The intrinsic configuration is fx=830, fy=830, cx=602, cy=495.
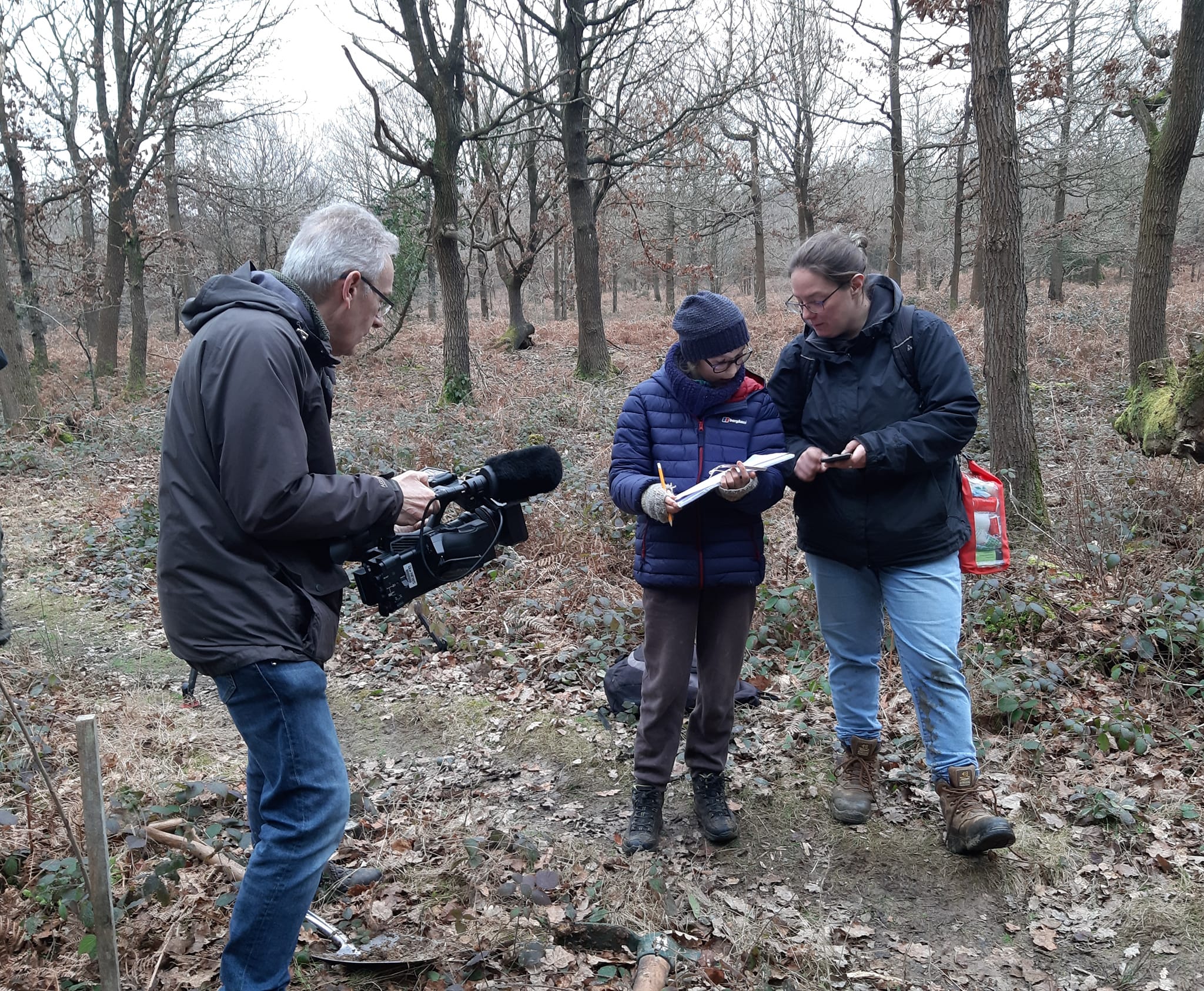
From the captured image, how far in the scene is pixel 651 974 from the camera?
270cm

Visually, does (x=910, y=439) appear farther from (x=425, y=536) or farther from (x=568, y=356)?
(x=568, y=356)

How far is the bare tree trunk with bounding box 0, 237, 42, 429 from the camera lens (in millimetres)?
11836

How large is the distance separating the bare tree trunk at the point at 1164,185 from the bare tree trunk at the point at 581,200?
7864 millimetres

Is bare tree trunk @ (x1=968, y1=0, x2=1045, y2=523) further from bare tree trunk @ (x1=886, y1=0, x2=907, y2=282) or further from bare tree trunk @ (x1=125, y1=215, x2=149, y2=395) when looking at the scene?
bare tree trunk @ (x1=125, y1=215, x2=149, y2=395)

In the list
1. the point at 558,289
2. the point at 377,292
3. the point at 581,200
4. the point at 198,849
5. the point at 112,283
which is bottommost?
the point at 198,849

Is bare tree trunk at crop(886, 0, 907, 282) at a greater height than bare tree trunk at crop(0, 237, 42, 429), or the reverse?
bare tree trunk at crop(886, 0, 907, 282)

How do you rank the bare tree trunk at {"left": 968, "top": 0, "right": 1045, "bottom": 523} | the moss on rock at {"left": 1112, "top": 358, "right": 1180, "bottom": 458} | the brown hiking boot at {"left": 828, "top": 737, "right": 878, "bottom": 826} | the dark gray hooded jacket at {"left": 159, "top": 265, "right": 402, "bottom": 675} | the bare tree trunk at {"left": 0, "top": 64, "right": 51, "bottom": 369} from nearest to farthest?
the dark gray hooded jacket at {"left": 159, "top": 265, "right": 402, "bottom": 675} → the brown hiking boot at {"left": 828, "top": 737, "right": 878, "bottom": 826} → the moss on rock at {"left": 1112, "top": 358, "right": 1180, "bottom": 458} → the bare tree trunk at {"left": 968, "top": 0, "right": 1045, "bottom": 523} → the bare tree trunk at {"left": 0, "top": 64, "right": 51, "bottom": 369}

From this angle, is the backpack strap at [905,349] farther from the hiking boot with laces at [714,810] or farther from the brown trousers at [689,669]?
the hiking boot with laces at [714,810]

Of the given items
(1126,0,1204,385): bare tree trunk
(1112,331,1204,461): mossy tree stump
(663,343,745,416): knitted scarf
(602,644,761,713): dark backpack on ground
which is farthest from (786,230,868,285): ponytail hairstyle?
(1126,0,1204,385): bare tree trunk

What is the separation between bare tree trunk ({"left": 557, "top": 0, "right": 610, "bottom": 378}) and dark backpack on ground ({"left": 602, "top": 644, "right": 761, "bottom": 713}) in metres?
9.95

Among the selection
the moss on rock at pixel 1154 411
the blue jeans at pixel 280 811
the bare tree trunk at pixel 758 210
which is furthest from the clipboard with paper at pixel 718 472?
the bare tree trunk at pixel 758 210

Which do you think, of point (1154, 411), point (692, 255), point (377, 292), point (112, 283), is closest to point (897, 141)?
point (1154, 411)

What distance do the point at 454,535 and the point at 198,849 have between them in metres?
1.89

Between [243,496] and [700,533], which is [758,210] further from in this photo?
[243,496]
